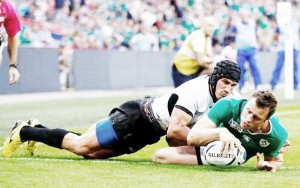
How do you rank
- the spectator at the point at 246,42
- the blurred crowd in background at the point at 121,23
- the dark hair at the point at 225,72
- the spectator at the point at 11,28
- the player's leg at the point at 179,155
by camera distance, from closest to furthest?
1. the dark hair at the point at 225,72
2. the player's leg at the point at 179,155
3. the spectator at the point at 11,28
4. the spectator at the point at 246,42
5. the blurred crowd in background at the point at 121,23

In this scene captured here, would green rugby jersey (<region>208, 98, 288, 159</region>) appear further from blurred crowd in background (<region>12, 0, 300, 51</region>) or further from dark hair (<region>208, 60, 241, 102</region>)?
blurred crowd in background (<region>12, 0, 300, 51</region>)

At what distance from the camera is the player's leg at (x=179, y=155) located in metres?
9.18

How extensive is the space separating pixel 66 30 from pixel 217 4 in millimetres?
10743

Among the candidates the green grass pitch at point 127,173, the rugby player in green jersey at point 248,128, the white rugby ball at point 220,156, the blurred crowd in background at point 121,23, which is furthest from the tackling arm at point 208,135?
the blurred crowd in background at point 121,23

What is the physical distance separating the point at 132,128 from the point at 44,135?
1017 mm

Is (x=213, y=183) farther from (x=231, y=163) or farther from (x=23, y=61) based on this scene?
(x=23, y=61)

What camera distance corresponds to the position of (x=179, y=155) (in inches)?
364

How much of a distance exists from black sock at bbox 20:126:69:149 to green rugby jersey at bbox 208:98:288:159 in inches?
84.8

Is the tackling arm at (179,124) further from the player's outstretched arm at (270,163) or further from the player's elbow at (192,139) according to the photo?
the player's outstretched arm at (270,163)

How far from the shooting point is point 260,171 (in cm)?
866

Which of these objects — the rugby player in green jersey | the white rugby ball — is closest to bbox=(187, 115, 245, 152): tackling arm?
the rugby player in green jersey

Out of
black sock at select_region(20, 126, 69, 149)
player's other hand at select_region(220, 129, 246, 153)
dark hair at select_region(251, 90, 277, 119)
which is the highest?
dark hair at select_region(251, 90, 277, 119)

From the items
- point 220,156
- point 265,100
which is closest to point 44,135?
point 220,156

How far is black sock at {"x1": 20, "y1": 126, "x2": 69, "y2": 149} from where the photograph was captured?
32.1 ft
